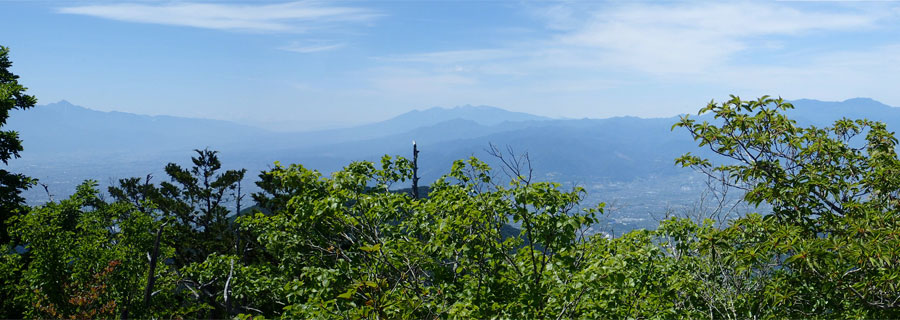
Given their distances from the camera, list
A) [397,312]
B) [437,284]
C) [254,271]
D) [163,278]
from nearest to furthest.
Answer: [397,312]
[437,284]
[254,271]
[163,278]

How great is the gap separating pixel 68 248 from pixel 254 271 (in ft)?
19.2

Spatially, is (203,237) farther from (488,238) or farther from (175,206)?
(488,238)

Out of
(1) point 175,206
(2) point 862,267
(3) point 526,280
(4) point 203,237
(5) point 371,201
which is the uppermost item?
(5) point 371,201

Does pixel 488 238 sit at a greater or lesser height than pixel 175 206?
greater

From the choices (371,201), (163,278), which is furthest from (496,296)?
(163,278)

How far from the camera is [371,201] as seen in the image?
7770 millimetres

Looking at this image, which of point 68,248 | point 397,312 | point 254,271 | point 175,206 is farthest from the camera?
point 175,206

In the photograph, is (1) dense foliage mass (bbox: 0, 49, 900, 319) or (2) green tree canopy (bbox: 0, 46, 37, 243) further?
(2) green tree canopy (bbox: 0, 46, 37, 243)

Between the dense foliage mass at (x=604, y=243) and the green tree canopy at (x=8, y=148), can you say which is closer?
the dense foliage mass at (x=604, y=243)

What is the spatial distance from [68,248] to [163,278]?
407cm

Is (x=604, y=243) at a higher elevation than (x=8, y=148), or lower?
lower

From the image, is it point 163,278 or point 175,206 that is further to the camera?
point 175,206

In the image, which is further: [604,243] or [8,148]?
[8,148]

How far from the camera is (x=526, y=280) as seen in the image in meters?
7.16
